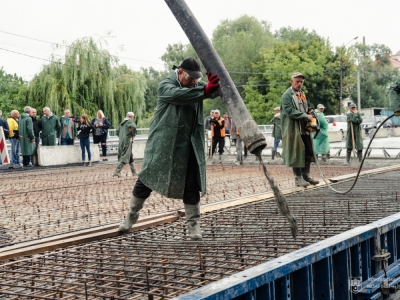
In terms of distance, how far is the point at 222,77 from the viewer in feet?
15.4

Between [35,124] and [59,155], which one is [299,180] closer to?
[35,124]

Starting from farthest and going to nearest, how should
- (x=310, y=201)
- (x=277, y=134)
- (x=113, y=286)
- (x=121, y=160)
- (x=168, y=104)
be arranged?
(x=277, y=134), (x=121, y=160), (x=310, y=201), (x=168, y=104), (x=113, y=286)

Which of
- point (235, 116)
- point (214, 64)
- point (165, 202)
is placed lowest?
point (165, 202)

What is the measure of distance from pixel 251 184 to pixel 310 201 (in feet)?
15.0

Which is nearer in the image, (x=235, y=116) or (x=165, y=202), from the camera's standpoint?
(x=235, y=116)

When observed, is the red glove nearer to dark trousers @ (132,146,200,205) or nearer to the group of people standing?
dark trousers @ (132,146,200,205)

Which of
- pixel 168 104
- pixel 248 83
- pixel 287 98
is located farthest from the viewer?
pixel 248 83

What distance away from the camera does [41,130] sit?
70.2 feet

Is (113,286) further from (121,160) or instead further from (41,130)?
(41,130)

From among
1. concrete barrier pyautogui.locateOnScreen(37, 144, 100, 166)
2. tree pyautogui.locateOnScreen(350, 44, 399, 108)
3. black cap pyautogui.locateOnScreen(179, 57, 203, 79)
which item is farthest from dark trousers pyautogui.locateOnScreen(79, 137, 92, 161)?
tree pyautogui.locateOnScreen(350, 44, 399, 108)

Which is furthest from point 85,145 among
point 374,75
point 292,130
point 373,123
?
point 374,75

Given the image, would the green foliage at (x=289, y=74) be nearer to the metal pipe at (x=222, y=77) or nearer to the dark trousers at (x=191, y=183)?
the dark trousers at (x=191, y=183)

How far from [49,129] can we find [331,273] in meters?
18.5

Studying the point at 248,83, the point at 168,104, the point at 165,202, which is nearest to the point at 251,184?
the point at 165,202
